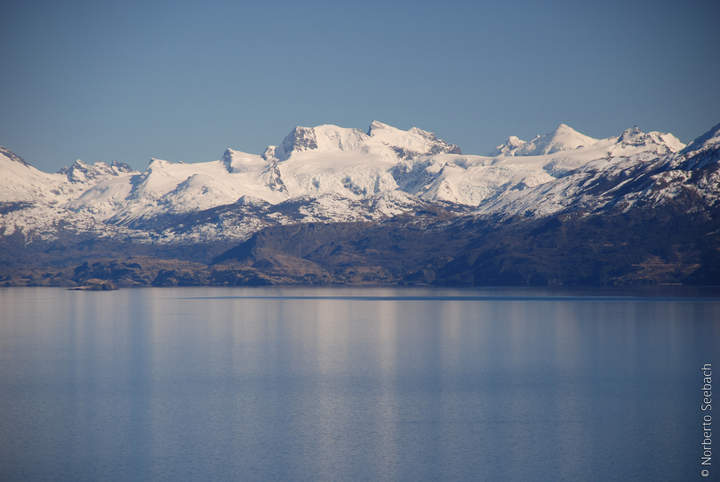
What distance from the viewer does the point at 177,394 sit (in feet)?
283

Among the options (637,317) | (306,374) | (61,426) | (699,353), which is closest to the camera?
(61,426)

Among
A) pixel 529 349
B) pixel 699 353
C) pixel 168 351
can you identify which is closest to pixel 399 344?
pixel 529 349

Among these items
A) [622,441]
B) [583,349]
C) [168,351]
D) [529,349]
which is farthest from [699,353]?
[168,351]

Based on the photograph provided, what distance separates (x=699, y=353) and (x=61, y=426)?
305ft

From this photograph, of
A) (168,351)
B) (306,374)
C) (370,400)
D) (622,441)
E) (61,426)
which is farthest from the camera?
(168,351)

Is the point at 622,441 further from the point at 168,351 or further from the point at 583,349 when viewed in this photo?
the point at 168,351

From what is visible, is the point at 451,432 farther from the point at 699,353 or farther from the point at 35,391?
the point at 699,353

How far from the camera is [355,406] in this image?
3127 inches

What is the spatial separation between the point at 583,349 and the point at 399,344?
32.2m

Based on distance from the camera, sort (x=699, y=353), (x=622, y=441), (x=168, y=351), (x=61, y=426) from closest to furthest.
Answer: (x=622, y=441) < (x=61, y=426) < (x=699, y=353) < (x=168, y=351)

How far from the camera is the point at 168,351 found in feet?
409

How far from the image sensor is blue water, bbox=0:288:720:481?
2319 inches

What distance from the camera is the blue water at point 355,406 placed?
193 ft

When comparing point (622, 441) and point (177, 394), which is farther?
point (177, 394)
